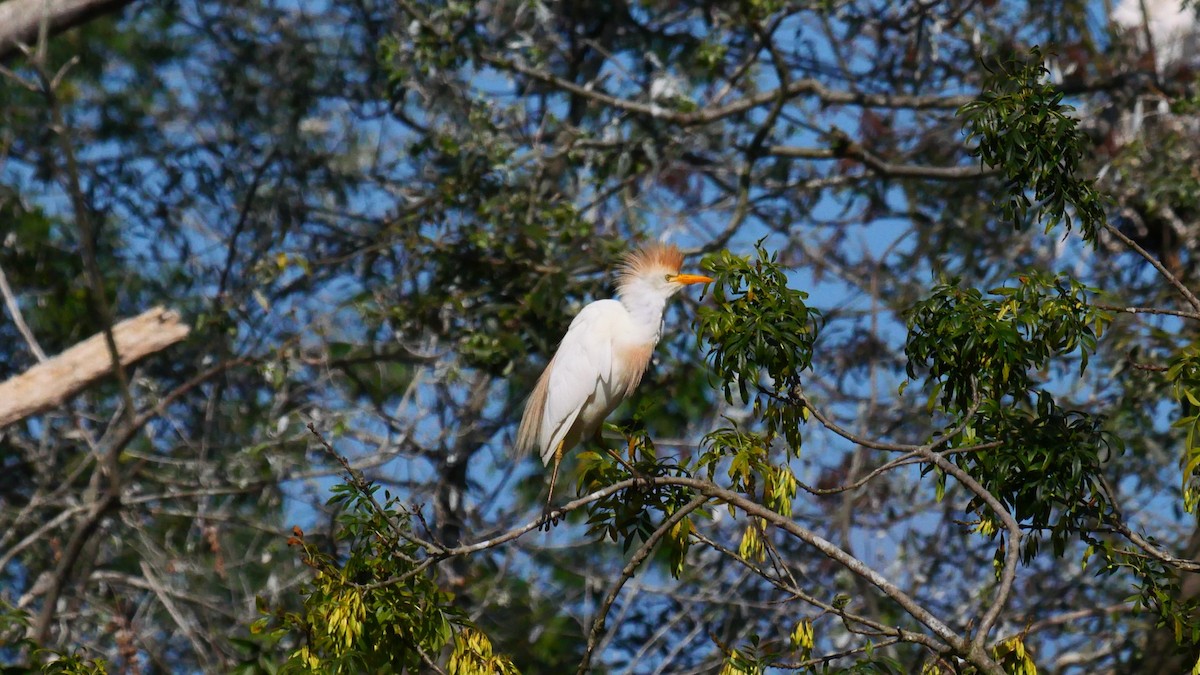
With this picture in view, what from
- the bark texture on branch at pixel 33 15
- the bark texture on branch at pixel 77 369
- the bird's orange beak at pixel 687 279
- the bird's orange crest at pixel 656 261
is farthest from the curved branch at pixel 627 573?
the bark texture on branch at pixel 33 15

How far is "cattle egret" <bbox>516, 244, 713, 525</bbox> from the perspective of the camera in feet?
13.3

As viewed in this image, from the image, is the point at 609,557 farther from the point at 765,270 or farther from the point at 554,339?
the point at 765,270

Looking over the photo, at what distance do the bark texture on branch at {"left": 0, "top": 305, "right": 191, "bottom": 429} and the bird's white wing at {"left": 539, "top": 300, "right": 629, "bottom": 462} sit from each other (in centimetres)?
130

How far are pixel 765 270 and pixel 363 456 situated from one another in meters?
3.52

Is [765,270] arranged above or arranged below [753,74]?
below

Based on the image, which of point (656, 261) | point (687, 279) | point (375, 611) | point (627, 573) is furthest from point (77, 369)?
point (627, 573)

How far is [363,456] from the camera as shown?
5961 millimetres

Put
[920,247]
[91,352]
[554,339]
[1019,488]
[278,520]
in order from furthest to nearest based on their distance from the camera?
[920,247] < [278,520] < [554,339] < [91,352] < [1019,488]

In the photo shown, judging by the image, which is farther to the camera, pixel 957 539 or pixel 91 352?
pixel 957 539

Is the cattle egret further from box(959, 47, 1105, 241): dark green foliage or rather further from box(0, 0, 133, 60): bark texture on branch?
box(0, 0, 133, 60): bark texture on branch

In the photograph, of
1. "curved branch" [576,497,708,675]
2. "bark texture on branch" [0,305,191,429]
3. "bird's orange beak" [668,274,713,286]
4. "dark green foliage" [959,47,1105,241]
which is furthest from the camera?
"bark texture on branch" [0,305,191,429]

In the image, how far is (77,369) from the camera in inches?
179

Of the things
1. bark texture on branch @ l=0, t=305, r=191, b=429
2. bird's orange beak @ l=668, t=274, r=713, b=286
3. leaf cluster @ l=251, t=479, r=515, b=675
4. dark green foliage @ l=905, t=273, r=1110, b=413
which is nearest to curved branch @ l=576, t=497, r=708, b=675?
leaf cluster @ l=251, t=479, r=515, b=675

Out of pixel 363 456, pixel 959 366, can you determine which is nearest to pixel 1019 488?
pixel 959 366
